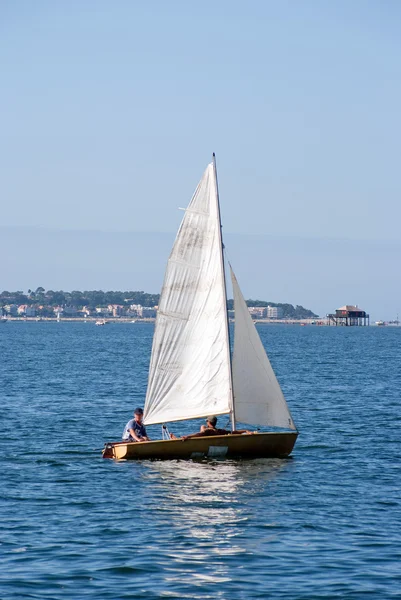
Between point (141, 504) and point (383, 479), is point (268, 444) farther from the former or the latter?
point (141, 504)

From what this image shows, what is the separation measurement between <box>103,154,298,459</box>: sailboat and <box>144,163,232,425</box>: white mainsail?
→ 0.11 ft

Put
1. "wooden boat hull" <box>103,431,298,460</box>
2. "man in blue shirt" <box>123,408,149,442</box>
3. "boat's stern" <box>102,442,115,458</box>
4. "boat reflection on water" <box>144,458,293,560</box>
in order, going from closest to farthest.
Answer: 1. "boat reflection on water" <box>144,458,293,560</box>
2. "wooden boat hull" <box>103,431,298,460</box>
3. "man in blue shirt" <box>123,408,149,442</box>
4. "boat's stern" <box>102,442,115,458</box>

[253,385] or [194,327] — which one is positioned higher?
[194,327]

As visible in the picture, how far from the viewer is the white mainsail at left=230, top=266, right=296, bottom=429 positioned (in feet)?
115

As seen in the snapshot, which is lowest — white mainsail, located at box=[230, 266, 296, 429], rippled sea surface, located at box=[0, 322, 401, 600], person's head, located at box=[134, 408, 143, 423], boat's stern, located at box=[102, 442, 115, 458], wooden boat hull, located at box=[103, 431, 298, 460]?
rippled sea surface, located at box=[0, 322, 401, 600]

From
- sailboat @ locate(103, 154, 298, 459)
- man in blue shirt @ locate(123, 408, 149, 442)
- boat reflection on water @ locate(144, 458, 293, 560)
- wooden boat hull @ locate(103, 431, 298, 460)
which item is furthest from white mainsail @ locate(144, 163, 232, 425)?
boat reflection on water @ locate(144, 458, 293, 560)

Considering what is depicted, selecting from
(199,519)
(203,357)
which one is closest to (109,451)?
(203,357)

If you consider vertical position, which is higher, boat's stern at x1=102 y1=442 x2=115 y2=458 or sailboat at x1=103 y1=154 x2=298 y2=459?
sailboat at x1=103 y1=154 x2=298 y2=459

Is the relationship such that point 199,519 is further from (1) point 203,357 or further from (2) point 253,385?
(1) point 203,357

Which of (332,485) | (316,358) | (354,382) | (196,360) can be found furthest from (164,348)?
(316,358)

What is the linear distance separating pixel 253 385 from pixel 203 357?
1.91 m

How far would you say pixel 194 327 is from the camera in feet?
116

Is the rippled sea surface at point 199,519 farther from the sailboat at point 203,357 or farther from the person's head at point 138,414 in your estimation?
the person's head at point 138,414

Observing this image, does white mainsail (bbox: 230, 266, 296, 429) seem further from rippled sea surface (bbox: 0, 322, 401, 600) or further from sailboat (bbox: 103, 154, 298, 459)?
rippled sea surface (bbox: 0, 322, 401, 600)
